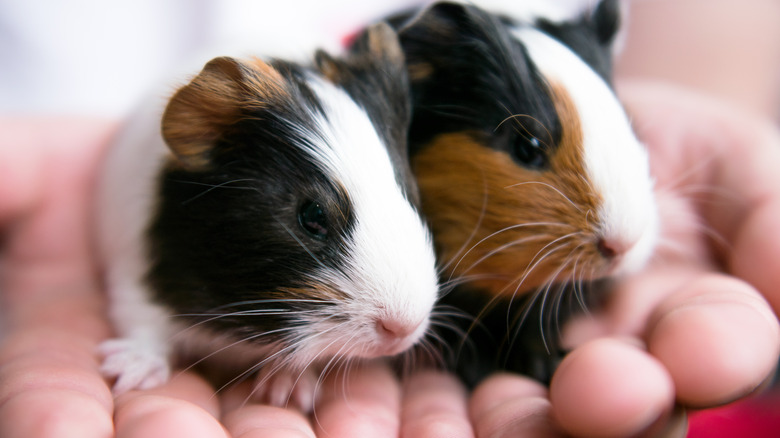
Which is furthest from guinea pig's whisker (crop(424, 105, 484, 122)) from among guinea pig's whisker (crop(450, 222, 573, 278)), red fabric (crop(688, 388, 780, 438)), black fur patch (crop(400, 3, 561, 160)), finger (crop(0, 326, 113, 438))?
red fabric (crop(688, 388, 780, 438))

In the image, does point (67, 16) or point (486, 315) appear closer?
point (486, 315)

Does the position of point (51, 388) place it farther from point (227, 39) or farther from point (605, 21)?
point (605, 21)

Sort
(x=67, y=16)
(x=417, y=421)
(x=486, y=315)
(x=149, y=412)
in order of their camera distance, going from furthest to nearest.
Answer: (x=67, y=16), (x=486, y=315), (x=417, y=421), (x=149, y=412)

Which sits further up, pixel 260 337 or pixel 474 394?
pixel 260 337

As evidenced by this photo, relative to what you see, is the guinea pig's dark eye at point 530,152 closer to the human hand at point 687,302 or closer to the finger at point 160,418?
the human hand at point 687,302

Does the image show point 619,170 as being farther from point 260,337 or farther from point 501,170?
point 260,337

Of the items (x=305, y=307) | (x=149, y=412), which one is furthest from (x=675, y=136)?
(x=149, y=412)

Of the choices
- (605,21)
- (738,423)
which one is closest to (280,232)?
(605,21)
